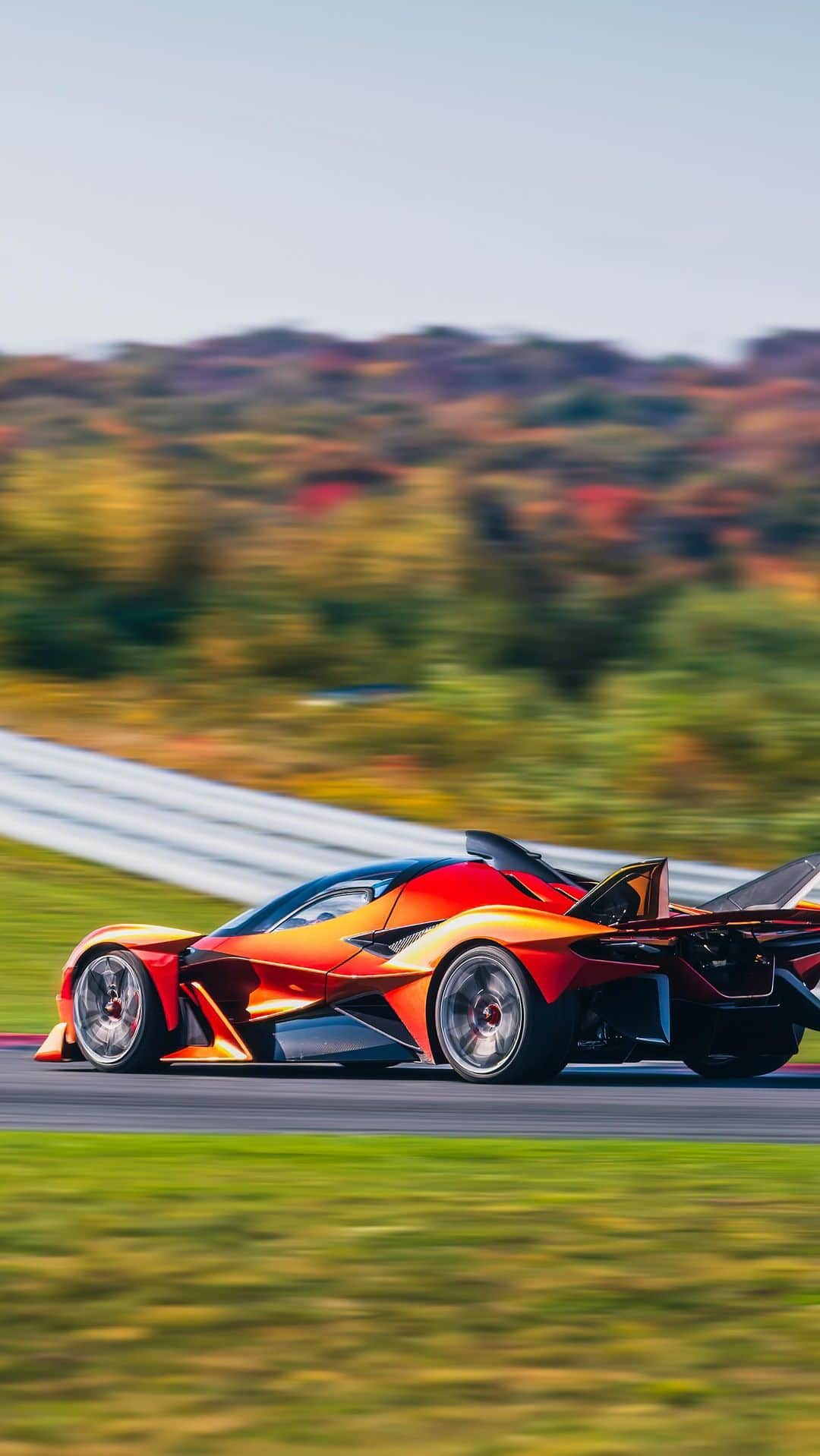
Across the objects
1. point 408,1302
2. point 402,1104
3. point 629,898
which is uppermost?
point 629,898

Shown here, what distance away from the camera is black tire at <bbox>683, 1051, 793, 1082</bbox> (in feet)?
31.7

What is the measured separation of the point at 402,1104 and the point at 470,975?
610 mm

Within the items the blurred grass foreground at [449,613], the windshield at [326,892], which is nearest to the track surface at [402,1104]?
the windshield at [326,892]

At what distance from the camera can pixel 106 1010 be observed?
30.9 feet

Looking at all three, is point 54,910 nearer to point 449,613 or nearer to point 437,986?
point 437,986

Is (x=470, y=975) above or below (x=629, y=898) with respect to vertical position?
below

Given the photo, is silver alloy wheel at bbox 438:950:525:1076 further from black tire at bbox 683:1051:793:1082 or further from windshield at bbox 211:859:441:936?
black tire at bbox 683:1051:793:1082

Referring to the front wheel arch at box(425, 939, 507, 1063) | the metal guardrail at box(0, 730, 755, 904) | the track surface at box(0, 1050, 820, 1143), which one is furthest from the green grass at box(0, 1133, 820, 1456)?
the metal guardrail at box(0, 730, 755, 904)

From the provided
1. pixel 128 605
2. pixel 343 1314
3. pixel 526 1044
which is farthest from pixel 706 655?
pixel 343 1314

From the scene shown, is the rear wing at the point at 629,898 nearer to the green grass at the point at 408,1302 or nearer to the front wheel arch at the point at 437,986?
the front wheel arch at the point at 437,986

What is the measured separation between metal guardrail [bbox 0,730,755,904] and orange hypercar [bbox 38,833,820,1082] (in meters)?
6.12

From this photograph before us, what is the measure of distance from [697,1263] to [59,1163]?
231 centimetres

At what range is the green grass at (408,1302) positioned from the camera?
3.79 meters

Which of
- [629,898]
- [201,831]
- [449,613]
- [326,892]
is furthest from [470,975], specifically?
[449,613]
